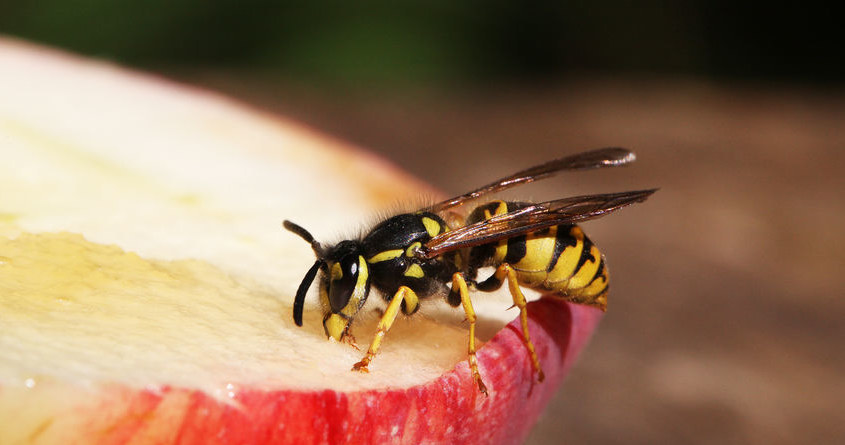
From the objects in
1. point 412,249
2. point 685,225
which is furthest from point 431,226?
point 685,225

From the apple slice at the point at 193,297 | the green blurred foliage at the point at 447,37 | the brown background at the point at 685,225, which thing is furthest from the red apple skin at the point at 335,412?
the green blurred foliage at the point at 447,37

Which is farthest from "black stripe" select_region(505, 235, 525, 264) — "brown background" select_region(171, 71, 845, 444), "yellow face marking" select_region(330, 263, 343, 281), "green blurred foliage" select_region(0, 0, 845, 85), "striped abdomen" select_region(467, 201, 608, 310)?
"green blurred foliage" select_region(0, 0, 845, 85)

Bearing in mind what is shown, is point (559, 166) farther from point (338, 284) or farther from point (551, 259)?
point (338, 284)

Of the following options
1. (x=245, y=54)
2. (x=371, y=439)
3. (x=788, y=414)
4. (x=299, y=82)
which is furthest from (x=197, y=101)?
(x=245, y=54)

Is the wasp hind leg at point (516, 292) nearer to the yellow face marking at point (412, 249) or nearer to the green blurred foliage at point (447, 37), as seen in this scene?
the yellow face marking at point (412, 249)

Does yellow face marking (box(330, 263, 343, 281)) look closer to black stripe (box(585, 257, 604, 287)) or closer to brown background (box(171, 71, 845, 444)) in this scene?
black stripe (box(585, 257, 604, 287))

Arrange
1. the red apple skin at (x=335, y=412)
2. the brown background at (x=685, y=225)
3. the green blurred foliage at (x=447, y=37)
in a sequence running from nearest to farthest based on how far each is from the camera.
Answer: the red apple skin at (x=335, y=412), the brown background at (x=685, y=225), the green blurred foliage at (x=447, y=37)
